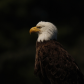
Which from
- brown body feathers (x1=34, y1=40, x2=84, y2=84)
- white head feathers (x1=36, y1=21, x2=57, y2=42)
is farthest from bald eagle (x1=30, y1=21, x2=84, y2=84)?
white head feathers (x1=36, y1=21, x2=57, y2=42)

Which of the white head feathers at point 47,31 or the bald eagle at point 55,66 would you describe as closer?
the bald eagle at point 55,66

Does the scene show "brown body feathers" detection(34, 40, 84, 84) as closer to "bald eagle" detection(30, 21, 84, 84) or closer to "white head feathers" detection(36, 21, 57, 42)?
"bald eagle" detection(30, 21, 84, 84)

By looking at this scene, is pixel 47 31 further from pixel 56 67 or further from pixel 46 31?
pixel 56 67

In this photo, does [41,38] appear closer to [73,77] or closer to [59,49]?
[59,49]

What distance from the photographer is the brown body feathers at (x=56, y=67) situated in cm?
682

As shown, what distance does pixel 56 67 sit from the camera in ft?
22.6

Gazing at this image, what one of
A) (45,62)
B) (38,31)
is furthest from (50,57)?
(38,31)

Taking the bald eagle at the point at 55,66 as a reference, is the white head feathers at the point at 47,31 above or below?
above

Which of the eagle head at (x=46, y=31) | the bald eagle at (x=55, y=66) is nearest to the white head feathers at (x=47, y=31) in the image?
the eagle head at (x=46, y=31)

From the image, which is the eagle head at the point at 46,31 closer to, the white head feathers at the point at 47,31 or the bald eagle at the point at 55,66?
the white head feathers at the point at 47,31

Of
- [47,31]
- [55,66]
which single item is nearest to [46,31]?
[47,31]

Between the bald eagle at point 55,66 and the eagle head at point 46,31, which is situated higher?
the eagle head at point 46,31

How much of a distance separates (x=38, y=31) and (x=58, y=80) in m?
0.99

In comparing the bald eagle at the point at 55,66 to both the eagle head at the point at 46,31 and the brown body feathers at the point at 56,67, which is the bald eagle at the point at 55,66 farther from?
the eagle head at the point at 46,31
